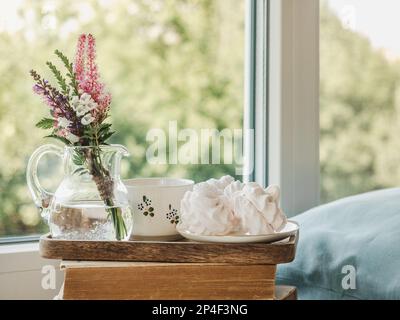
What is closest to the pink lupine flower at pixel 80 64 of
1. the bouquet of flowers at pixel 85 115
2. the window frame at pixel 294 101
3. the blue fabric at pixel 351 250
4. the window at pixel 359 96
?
the bouquet of flowers at pixel 85 115

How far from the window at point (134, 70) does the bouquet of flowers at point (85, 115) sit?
1.35 ft

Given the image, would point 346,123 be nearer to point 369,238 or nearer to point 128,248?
point 369,238

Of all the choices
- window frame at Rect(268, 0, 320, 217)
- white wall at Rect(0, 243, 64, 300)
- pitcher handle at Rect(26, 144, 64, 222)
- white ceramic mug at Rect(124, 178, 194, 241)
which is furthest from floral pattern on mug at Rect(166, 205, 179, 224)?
window frame at Rect(268, 0, 320, 217)

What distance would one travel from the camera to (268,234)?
3.20ft

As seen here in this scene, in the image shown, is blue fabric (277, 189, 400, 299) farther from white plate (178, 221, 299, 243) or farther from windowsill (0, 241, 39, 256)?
windowsill (0, 241, 39, 256)

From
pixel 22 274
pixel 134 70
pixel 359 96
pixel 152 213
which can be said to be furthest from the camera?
pixel 359 96

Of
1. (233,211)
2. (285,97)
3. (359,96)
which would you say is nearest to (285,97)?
(285,97)

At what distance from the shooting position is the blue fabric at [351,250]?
109 centimetres

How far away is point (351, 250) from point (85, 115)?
1.72 feet

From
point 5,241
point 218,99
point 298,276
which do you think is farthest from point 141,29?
point 298,276

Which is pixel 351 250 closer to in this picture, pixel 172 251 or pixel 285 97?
pixel 172 251

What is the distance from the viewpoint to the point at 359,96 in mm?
1766

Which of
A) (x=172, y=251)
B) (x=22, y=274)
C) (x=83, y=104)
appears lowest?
(x=22, y=274)
